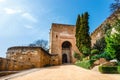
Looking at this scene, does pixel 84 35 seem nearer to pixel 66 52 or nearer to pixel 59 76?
pixel 66 52

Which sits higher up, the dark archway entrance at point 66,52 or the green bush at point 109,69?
the dark archway entrance at point 66,52

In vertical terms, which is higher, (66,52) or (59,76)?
(66,52)

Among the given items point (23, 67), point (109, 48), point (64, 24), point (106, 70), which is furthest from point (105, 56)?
point (64, 24)

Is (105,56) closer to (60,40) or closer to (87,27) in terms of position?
(87,27)

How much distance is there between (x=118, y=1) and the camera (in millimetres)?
9258

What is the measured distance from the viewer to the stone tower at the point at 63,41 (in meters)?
27.9

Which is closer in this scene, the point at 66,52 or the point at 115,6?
the point at 115,6

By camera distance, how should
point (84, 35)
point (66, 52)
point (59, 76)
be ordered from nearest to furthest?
point (59, 76) → point (84, 35) → point (66, 52)

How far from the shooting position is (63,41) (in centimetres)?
2883

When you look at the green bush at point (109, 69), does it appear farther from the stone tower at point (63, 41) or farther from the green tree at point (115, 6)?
the stone tower at point (63, 41)

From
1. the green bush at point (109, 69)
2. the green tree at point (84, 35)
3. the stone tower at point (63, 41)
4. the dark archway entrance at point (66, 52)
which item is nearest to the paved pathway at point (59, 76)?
the green bush at point (109, 69)

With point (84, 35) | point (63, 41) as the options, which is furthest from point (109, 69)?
point (63, 41)

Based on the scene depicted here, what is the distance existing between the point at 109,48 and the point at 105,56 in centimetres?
274

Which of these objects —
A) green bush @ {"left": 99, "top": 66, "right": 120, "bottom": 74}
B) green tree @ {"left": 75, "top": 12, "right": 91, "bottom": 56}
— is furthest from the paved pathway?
green tree @ {"left": 75, "top": 12, "right": 91, "bottom": 56}
